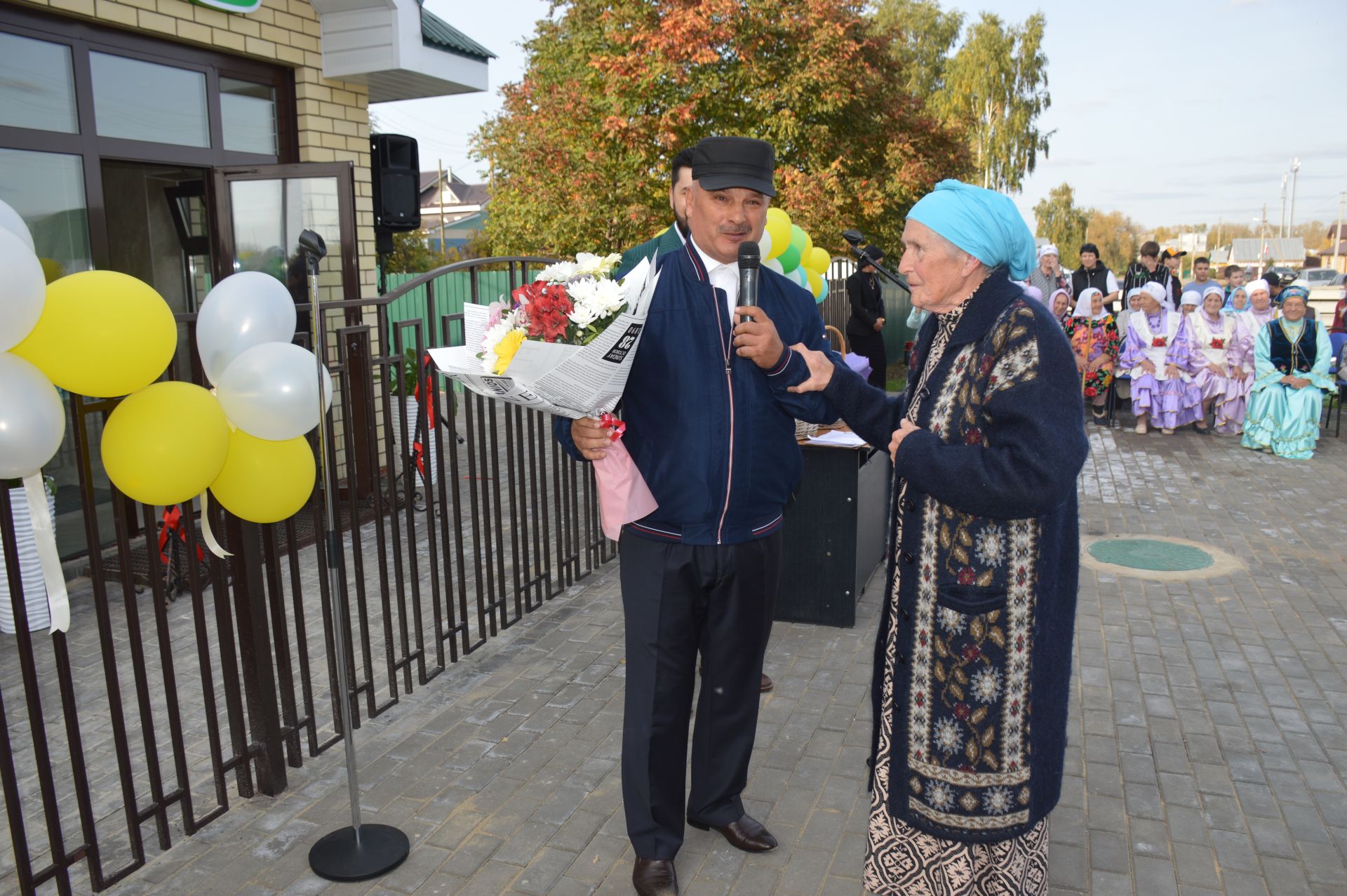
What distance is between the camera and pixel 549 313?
8.88 ft

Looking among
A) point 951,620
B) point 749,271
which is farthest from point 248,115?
point 951,620

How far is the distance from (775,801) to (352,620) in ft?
10.5

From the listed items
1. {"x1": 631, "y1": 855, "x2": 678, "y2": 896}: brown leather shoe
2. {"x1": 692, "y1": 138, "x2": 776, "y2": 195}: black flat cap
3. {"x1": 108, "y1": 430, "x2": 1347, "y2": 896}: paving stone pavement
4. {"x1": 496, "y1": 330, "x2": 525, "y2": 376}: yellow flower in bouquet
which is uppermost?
{"x1": 692, "y1": 138, "x2": 776, "y2": 195}: black flat cap

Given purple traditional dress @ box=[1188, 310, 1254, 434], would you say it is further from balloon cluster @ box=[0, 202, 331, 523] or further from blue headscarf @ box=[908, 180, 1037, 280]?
balloon cluster @ box=[0, 202, 331, 523]

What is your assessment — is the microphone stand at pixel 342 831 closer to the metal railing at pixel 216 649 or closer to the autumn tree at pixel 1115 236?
the metal railing at pixel 216 649

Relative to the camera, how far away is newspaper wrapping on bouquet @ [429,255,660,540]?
2.66 m

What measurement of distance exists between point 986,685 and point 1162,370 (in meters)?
10.6

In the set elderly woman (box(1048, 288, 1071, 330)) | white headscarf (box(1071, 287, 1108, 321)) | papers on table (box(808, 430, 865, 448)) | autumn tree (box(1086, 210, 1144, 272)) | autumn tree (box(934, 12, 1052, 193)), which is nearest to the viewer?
papers on table (box(808, 430, 865, 448))

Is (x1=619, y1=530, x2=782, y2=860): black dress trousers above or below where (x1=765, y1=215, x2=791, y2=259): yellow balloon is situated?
below

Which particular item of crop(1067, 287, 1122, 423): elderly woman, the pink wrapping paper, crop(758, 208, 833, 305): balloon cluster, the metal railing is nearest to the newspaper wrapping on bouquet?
the pink wrapping paper

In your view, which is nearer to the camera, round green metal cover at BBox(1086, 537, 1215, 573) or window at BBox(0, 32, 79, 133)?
window at BBox(0, 32, 79, 133)

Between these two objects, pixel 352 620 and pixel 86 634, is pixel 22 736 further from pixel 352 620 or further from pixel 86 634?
pixel 352 620

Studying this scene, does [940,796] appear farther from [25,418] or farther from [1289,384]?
[1289,384]

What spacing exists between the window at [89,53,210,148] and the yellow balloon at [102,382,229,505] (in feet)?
16.3
